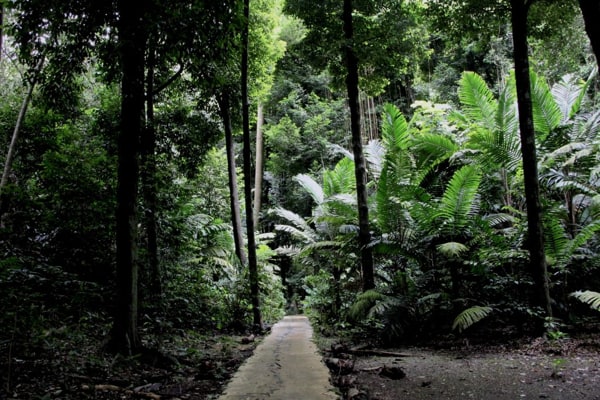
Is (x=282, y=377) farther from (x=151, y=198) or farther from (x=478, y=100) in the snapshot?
(x=478, y=100)

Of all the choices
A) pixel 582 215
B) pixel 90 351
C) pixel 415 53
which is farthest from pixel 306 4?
pixel 90 351

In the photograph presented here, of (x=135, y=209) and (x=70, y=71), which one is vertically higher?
(x=70, y=71)

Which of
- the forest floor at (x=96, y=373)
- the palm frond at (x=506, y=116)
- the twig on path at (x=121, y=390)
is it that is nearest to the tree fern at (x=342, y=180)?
the palm frond at (x=506, y=116)

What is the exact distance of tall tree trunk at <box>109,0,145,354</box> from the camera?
16.0ft

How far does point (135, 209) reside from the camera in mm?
5156

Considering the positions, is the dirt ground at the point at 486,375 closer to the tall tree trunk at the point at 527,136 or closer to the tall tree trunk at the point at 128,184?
the tall tree trunk at the point at 527,136

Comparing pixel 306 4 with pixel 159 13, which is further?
pixel 306 4

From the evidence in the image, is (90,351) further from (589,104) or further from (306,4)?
(589,104)

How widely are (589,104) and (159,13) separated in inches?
490

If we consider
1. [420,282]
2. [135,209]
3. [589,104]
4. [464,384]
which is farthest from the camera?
[589,104]

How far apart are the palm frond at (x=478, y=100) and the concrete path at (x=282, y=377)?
6169 millimetres

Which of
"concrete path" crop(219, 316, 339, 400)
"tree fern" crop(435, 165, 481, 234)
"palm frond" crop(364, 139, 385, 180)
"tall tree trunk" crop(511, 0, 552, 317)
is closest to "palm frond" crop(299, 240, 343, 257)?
"palm frond" crop(364, 139, 385, 180)

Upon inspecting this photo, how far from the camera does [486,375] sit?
14.3 ft

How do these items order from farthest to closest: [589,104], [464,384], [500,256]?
[589,104] → [500,256] → [464,384]
